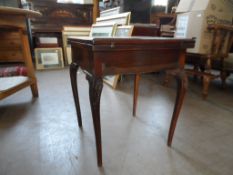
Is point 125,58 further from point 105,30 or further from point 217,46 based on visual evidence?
point 105,30

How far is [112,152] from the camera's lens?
3.48 feet

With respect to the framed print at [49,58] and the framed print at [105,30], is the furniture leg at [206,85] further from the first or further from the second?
the framed print at [49,58]

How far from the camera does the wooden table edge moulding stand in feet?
2.42

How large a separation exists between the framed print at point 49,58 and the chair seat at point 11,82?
144cm

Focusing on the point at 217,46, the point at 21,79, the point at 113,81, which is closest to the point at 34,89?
the point at 21,79

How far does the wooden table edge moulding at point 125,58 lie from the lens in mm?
737

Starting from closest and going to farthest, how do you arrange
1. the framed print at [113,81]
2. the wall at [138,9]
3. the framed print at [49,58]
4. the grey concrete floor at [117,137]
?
1. the grey concrete floor at [117,137]
2. the framed print at [113,81]
3. the wall at [138,9]
4. the framed print at [49,58]

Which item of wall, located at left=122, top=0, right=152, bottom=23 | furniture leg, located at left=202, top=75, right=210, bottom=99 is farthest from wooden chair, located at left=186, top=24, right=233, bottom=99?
wall, located at left=122, top=0, right=152, bottom=23

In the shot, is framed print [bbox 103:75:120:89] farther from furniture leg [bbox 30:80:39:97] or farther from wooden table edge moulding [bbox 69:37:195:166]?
wooden table edge moulding [bbox 69:37:195:166]

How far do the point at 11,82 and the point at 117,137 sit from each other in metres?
1.17

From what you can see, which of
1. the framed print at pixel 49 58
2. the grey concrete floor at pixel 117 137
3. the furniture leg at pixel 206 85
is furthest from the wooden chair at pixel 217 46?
the framed print at pixel 49 58

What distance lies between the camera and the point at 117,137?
1.21 m

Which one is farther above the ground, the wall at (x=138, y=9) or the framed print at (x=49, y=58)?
the wall at (x=138, y=9)

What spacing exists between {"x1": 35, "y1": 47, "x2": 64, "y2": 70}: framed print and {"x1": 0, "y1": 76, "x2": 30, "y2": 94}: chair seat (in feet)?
4.73
